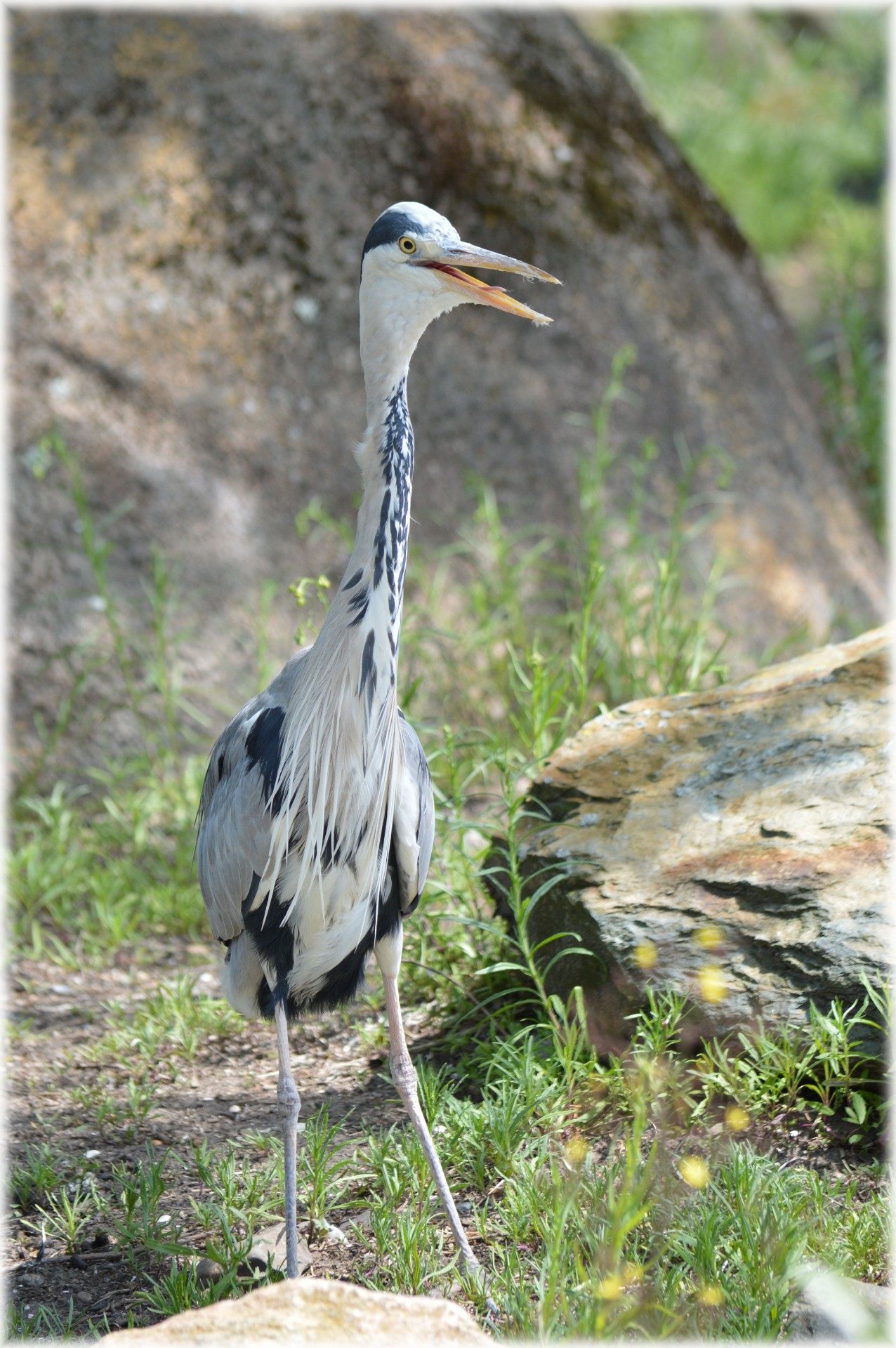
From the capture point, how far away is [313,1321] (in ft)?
6.84

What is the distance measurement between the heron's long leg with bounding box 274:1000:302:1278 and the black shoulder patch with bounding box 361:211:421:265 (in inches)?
73.8

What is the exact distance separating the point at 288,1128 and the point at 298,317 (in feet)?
13.1

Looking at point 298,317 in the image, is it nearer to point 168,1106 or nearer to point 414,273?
point 414,273

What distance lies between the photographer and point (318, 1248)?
2.95 m

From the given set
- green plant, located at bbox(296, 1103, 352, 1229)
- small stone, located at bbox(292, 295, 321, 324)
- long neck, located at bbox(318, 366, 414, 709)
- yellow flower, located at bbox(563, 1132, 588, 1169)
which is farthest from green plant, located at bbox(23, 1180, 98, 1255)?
small stone, located at bbox(292, 295, 321, 324)

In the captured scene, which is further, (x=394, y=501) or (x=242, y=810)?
(x=242, y=810)

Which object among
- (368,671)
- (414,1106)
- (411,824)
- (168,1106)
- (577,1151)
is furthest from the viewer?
(168,1106)

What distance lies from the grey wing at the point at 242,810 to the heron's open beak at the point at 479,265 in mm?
1037

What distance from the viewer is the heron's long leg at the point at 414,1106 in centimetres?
279

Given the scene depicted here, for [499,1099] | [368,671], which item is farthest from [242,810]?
[499,1099]

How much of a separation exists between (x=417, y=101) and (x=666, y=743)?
3.90m

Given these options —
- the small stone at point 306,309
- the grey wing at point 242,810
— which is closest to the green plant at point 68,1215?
the grey wing at point 242,810

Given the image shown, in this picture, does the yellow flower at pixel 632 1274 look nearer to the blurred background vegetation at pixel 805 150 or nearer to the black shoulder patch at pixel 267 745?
the black shoulder patch at pixel 267 745

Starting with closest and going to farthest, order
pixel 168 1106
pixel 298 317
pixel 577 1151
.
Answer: pixel 577 1151, pixel 168 1106, pixel 298 317
